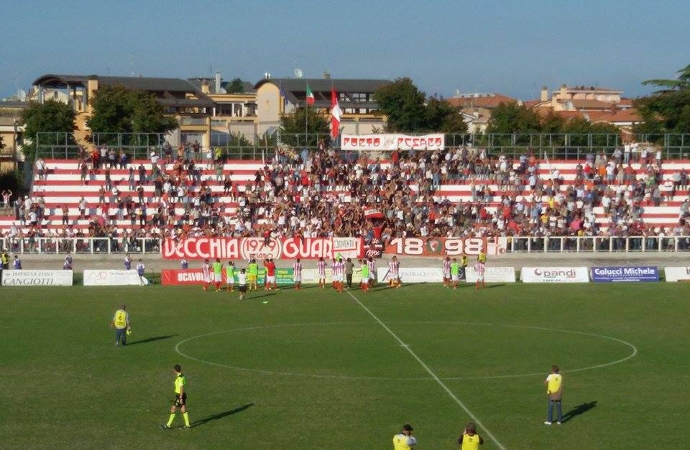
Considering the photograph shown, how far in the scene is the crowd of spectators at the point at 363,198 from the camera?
66812 mm

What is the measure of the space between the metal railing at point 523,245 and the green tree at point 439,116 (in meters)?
47.3

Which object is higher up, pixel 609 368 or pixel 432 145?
pixel 432 145

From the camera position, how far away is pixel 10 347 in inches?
1421

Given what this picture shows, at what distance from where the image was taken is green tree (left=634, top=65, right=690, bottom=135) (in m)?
96.4

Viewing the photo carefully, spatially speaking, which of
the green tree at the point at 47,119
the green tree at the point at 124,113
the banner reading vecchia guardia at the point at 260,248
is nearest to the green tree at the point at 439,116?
the green tree at the point at 124,113

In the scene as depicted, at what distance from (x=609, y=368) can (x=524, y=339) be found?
564 cm

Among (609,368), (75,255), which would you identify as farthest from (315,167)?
(609,368)

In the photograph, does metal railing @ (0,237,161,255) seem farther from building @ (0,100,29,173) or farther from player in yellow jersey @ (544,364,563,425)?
building @ (0,100,29,173)

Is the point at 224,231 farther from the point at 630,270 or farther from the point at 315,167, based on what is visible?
the point at 630,270

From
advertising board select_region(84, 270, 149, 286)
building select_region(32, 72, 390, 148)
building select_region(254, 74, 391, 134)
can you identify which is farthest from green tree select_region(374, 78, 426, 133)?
advertising board select_region(84, 270, 149, 286)

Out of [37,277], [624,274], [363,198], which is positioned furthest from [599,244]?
[37,277]

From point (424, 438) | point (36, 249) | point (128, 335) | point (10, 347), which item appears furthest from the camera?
point (36, 249)

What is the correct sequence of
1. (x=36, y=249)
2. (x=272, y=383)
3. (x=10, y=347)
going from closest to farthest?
1. (x=272, y=383)
2. (x=10, y=347)
3. (x=36, y=249)

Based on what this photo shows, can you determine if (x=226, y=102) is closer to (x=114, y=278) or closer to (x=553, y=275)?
(x=114, y=278)
